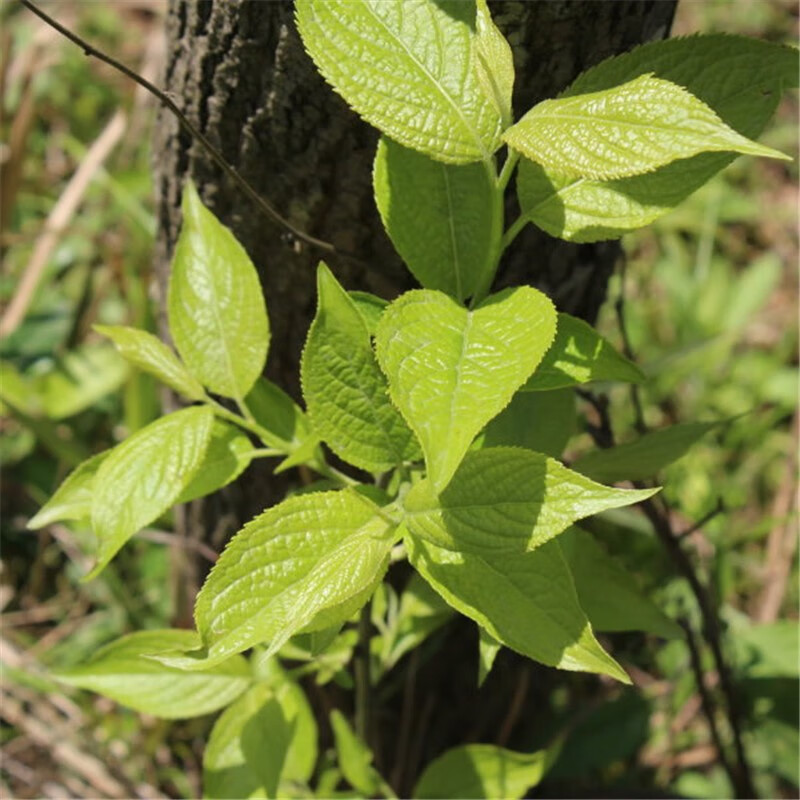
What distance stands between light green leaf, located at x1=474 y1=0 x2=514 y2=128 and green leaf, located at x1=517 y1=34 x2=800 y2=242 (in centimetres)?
7

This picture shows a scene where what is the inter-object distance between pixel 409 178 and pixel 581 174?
0.64ft

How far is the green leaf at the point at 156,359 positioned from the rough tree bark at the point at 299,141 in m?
0.18

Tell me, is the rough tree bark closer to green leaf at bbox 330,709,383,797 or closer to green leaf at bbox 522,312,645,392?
green leaf at bbox 522,312,645,392

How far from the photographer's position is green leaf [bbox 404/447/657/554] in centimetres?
70


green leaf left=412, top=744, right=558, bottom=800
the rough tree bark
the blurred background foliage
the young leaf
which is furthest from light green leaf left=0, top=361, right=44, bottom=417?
the young leaf

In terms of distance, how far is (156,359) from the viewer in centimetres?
93

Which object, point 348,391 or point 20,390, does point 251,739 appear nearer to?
point 348,391

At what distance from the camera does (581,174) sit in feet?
2.22

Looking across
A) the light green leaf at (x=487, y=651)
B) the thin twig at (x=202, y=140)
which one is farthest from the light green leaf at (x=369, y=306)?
the light green leaf at (x=487, y=651)

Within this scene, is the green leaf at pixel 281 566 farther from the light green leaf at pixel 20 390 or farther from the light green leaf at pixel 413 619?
the light green leaf at pixel 20 390

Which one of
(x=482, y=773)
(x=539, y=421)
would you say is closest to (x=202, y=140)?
(x=539, y=421)

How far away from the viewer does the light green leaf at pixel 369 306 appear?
85 cm

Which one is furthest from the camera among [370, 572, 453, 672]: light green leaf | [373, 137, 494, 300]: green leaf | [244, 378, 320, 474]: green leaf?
[370, 572, 453, 672]: light green leaf

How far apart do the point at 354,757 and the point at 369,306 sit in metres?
0.52
